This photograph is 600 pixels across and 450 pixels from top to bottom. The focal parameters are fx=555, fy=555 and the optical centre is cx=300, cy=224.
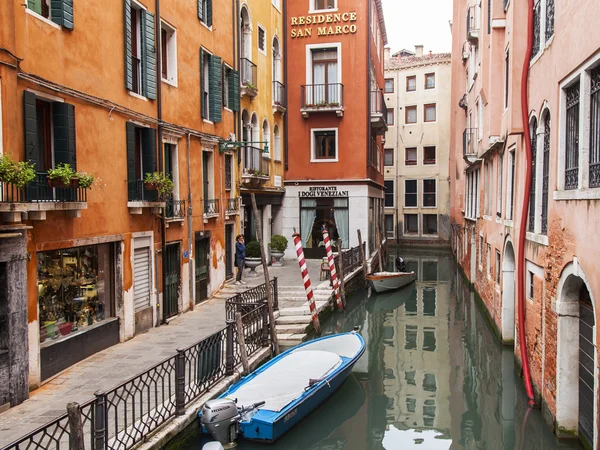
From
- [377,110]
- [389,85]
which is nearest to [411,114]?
[389,85]

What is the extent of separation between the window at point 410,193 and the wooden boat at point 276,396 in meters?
29.8

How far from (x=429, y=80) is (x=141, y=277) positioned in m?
32.2

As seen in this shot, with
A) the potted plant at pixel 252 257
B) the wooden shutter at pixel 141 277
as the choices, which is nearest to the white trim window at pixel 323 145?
the potted plant at pixel 252 257

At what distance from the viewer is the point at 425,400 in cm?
974

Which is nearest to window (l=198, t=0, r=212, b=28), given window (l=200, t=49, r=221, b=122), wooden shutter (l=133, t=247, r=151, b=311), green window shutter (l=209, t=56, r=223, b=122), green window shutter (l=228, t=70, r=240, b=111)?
window (l=200, t=49, r=221, b=122)

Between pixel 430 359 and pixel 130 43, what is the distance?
29.7 ft

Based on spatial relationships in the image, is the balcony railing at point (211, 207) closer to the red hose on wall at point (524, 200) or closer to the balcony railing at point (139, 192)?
the balcony railing at point (139, 192)

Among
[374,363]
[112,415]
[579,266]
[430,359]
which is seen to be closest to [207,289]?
[374,363]

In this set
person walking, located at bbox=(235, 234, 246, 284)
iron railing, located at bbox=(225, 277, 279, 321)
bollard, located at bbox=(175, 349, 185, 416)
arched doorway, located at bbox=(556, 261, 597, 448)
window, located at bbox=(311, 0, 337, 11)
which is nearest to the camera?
bollard, located at bbox=(175, 349, 185, 416)

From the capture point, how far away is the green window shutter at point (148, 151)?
1109 centimetres

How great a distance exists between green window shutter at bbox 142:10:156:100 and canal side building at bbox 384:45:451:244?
29.4 metres

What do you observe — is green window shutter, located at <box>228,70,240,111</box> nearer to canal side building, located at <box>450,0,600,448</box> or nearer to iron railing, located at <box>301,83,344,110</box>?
iron railing, located at <box>301,83,344,110</box>

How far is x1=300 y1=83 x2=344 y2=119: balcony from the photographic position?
21469 millimetres

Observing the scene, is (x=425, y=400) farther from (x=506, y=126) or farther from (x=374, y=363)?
(x=506, y=126)
